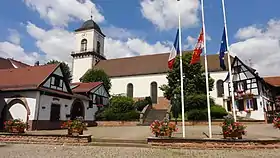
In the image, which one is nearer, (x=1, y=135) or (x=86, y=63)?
(x=1, y=135)

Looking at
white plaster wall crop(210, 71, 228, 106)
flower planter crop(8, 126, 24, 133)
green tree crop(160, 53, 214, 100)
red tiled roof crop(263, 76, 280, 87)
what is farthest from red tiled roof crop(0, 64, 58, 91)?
red tiled roof crop(263, 76, 280, 87)

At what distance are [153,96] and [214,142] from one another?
29.9 metres

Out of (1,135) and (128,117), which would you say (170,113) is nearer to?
(128,117)

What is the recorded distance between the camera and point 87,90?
100ft

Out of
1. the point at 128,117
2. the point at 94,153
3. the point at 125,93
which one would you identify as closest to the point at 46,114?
the point at 128,117

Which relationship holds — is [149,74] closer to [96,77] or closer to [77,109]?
[96,77]

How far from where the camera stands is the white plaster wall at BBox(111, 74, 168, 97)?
4081 cm

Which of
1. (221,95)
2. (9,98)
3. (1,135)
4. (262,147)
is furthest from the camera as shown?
(221,95)

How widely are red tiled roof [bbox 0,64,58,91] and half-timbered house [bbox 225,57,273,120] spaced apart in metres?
23.6

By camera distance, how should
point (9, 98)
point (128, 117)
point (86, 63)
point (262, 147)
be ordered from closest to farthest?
point (262, 147) < point (9, 98) < point (128, 117) < point (86, 63)

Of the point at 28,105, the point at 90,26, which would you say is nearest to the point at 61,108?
the point at 28,105

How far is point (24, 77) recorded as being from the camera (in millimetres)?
23188

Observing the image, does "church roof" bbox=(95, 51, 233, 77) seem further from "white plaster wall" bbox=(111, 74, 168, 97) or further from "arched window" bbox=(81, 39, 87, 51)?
"arched window" bbox=(81, 39, 87, 51)

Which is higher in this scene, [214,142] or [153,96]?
[153,96]
